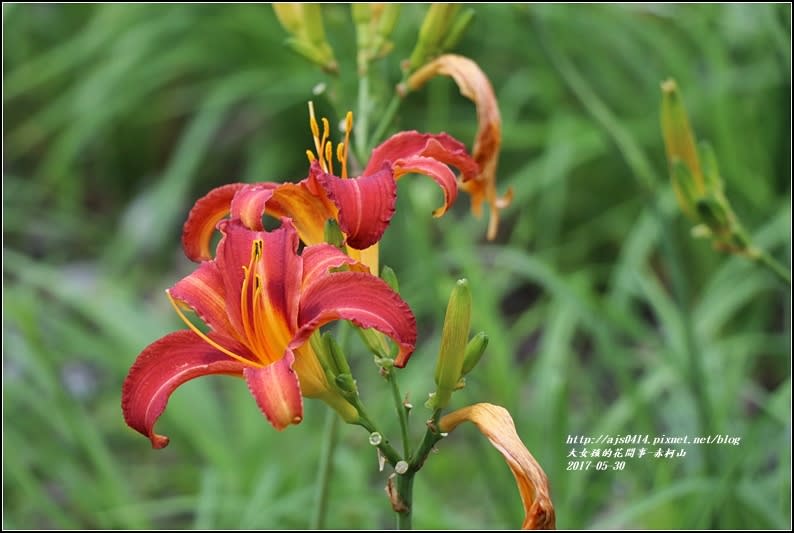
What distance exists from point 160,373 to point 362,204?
22cm

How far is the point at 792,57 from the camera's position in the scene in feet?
4.55

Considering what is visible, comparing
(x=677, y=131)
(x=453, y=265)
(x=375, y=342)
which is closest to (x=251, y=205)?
(x=375, y=342)

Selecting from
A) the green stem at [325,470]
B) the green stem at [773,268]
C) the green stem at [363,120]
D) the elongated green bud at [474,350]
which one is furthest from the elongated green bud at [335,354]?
the green stem at [773,268]

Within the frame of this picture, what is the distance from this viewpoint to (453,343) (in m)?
0.88

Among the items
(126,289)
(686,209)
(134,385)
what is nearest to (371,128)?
(686,209)

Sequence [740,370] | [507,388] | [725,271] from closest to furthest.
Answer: [507,388] → [740,370] → [725,271]

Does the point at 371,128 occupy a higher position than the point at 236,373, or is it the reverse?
the point at 371,128

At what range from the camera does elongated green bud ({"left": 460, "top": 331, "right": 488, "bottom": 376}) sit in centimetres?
89

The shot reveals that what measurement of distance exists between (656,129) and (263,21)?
115 cm

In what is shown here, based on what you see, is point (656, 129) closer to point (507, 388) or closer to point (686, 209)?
point (507, 388)

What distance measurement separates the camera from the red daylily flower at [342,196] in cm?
84

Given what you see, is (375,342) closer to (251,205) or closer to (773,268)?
(251,205)

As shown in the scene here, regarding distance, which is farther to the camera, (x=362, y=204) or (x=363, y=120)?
(x=363, y=120)

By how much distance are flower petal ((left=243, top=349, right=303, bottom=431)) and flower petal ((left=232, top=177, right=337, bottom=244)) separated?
146 mm
